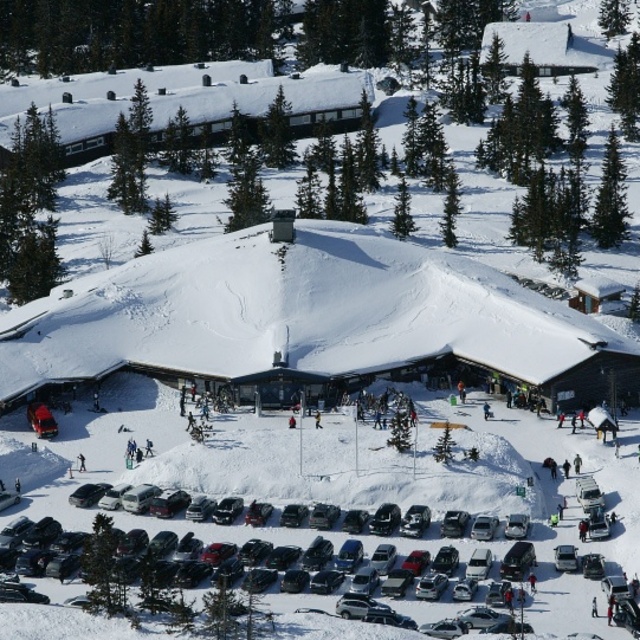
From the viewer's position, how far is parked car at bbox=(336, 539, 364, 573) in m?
60.4

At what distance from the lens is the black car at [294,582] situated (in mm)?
58250

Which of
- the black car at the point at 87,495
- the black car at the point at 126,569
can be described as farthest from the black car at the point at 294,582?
the black car at the point at 87,495

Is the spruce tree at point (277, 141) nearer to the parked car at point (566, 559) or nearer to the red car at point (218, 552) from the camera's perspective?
the red car at point (218, 552)

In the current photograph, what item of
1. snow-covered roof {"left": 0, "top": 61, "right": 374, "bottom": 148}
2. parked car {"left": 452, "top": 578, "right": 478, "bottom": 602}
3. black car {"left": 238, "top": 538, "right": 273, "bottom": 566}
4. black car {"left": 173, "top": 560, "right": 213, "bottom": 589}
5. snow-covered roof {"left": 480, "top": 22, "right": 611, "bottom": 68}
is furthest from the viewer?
snow-covered roof {"left": 480, "top": 22, "right": 611, "bottom": 68}

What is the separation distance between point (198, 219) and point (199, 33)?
3980 centimetres

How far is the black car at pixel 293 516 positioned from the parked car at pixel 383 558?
4534 millimetres

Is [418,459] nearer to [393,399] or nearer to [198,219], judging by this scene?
[393,399]

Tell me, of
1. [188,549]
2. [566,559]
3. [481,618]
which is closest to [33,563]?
[188,549]

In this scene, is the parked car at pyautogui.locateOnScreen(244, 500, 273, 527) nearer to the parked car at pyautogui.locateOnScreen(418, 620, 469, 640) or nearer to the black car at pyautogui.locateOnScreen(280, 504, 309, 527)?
the black car at pyautogui.locateOnScreen(280, 504, 309, 527)

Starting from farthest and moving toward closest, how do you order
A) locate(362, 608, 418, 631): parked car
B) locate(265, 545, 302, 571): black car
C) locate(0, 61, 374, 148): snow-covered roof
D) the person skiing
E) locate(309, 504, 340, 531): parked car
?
1. locate(0, 61, 374, 148): snow-covered roof
2. the person skiing
3. locate(309, 504, 340, 531): parked car
4. locate(265, 545, 302, 571): black car
5. locate(362, 608, 418, 631): parked car

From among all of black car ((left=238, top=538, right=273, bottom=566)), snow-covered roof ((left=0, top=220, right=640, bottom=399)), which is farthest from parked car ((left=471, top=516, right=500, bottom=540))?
snow-covered roof ((left=0, top=220, right=640, bottom=399))

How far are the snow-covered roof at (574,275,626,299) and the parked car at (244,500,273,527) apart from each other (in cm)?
3128

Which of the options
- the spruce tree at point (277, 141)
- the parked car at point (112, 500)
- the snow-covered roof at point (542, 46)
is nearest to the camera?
the parked car at point (112, 500)

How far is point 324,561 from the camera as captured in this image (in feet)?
200
